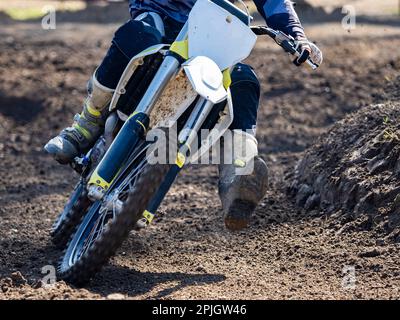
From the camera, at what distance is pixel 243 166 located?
17.2ft

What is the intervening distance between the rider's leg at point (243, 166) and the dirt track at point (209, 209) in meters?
0.39

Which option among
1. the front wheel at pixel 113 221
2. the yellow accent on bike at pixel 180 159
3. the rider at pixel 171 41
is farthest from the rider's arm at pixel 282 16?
the front wheel at pixel 113 221

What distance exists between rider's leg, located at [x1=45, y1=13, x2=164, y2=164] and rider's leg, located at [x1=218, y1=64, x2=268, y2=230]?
21.5 inches

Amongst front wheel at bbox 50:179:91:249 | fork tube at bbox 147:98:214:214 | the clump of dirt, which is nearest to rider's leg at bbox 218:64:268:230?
fork tube at bbox 147:98:214:214

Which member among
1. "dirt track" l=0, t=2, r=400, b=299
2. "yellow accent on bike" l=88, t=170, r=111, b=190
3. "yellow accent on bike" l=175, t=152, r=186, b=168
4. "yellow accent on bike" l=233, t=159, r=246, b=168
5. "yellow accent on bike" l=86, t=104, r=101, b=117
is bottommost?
"dirt track" l=0, t=2, r=400, b=299

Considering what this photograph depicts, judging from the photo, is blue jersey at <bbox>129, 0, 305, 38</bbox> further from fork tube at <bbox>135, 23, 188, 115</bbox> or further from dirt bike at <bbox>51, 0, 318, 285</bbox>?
fork tube at <bbox>135, 23, 188, 115</bbox>

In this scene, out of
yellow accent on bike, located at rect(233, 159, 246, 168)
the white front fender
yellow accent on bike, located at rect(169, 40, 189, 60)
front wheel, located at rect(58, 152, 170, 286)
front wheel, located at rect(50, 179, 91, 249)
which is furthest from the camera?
front wheel, located at rect(50, 179, 91, 249)

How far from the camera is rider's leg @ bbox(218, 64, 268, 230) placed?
519 centimetres

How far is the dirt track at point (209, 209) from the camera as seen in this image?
5.05 meters

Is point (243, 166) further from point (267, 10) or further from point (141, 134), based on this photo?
point (267, 10)

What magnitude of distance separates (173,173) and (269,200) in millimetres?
2149

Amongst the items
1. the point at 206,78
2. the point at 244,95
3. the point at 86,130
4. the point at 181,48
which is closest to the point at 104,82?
the point at 86,130
